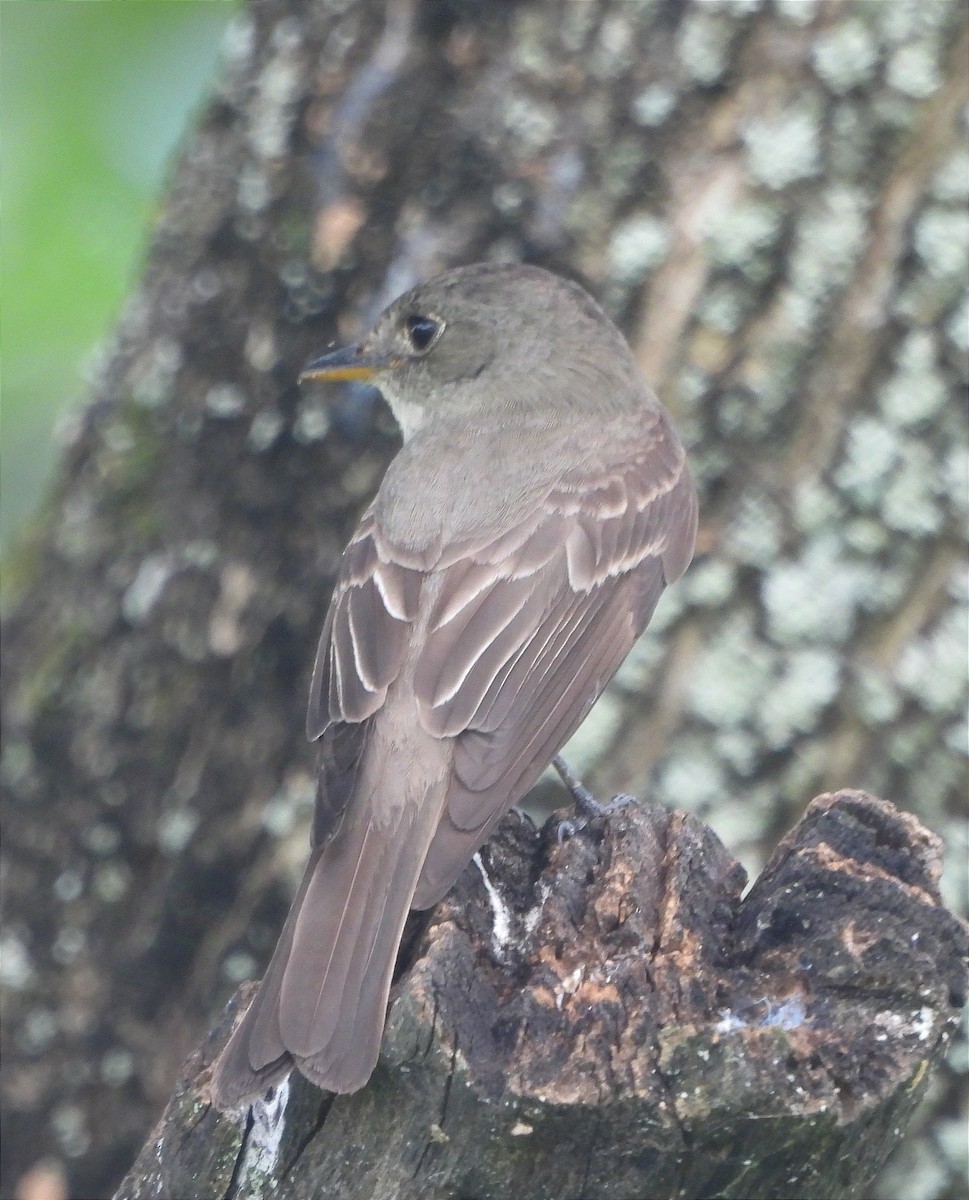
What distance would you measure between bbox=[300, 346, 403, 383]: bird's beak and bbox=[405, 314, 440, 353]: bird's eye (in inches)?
6.5

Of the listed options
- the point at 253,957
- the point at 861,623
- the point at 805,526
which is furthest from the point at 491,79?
the point at 253,957

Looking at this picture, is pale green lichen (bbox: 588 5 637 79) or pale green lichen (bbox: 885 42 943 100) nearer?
pale green lichen (bbox: 885 42 943 100)

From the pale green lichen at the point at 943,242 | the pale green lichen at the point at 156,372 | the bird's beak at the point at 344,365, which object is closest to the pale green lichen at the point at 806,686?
the pale green lichen at the point at 943,242

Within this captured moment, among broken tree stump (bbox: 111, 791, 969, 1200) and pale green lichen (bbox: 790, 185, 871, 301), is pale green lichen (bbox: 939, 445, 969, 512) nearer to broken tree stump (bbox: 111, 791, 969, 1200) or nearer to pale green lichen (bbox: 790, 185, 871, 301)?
pale green lichen (bbox: 790, 185, 871, 301)

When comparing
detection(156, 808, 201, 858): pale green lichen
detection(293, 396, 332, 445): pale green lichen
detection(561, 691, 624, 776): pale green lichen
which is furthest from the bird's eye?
detection(156, 808, 201, 858): pale green lichen

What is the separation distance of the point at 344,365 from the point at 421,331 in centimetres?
37

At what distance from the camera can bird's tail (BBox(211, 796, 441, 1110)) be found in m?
2.79

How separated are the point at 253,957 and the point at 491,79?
2515 millimetres

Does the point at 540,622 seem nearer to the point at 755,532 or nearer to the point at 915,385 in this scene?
the point at 755,532

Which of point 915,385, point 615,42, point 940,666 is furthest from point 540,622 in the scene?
point 615,42

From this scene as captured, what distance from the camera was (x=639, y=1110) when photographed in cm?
253

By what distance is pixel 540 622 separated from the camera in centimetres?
424

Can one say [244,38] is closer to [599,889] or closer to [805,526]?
[805,526]

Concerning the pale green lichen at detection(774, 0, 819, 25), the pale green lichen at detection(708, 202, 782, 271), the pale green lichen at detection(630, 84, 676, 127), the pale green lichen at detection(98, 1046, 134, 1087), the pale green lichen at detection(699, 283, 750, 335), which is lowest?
the pale green lichen at detection(98, 1046, 134, 1087)
